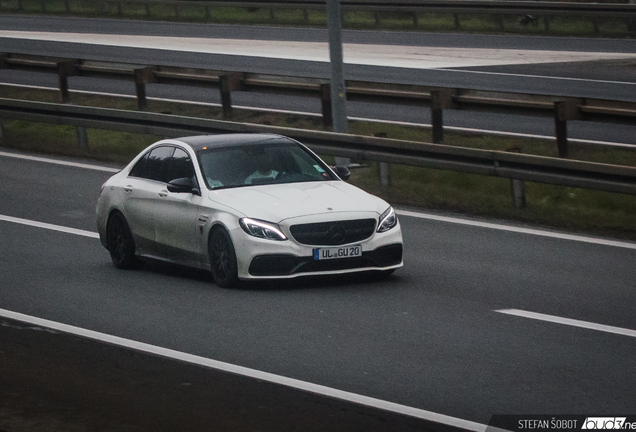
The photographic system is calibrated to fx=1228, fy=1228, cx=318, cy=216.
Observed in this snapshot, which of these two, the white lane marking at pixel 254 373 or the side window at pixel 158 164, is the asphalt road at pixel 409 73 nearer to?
the side window at pixel 158 164

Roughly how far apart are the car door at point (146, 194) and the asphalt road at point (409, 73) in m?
9.59

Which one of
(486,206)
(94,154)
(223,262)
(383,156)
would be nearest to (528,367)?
(223,262)

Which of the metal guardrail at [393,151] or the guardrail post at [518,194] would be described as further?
the guardrail post at [518,194]

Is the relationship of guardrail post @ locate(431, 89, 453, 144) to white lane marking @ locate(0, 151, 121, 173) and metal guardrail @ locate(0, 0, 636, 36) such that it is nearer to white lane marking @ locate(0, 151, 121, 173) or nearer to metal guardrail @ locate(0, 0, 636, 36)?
white lane marking @ locate(0, 151, 121, 173)

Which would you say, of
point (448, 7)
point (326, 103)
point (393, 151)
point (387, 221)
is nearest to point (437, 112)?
point (393, 151)

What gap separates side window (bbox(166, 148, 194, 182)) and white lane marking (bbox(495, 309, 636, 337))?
3.67 meters

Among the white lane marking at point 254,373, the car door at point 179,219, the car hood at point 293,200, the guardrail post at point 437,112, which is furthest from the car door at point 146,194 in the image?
the guardrail post at point 437,112

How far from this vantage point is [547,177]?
14719 millimetres

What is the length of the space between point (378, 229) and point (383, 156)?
5403 mm

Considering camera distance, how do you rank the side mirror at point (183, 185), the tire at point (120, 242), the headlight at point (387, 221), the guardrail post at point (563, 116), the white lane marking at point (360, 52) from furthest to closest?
the white lane marking at point (360, 52) < the guardrail post at point (563, 116) < the tire at point (120, 242) < the side mirror at point (183, 185) < the headlight at point (387, 221)

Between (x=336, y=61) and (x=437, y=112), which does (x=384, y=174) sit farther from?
(x=336, y=61)

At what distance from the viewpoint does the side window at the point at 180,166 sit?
12.3 metres

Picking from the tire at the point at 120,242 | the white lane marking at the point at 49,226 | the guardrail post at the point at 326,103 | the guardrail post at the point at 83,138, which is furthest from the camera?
the guardrail post at the point at 83,138

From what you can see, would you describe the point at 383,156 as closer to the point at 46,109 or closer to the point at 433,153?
the point at 433,153
